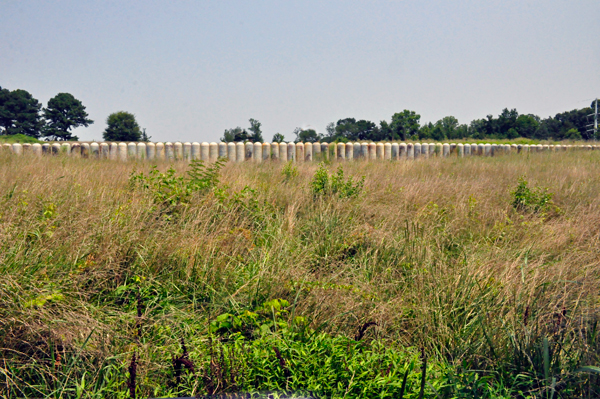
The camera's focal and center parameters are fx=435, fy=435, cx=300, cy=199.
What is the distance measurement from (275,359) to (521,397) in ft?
4.48

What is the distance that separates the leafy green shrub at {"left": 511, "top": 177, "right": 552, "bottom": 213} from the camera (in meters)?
6.38

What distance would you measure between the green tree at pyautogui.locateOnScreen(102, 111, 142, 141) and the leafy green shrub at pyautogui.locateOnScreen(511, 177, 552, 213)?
47252mm

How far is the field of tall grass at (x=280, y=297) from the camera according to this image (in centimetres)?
243

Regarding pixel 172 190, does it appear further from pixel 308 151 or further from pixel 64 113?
pixel 64 113

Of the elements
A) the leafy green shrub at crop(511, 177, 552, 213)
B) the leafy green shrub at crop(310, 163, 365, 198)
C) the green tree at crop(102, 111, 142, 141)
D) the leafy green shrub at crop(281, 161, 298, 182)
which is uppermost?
the green tree at crop(102, 111, 142, 141)

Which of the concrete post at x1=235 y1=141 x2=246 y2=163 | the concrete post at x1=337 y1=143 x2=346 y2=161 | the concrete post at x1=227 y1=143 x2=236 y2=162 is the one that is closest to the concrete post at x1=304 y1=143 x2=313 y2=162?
the concrete post at x1=337 y1=143 x2=346 y2=161

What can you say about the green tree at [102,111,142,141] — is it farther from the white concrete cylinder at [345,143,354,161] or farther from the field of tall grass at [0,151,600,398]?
the field of tall grass at [0,151,600,398]

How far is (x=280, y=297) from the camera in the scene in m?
3.50

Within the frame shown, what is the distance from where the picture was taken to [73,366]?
2496 millimetres

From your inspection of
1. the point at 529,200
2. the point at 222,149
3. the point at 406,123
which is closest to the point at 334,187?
the point at 529,200

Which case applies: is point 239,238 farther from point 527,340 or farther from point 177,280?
point 527,340

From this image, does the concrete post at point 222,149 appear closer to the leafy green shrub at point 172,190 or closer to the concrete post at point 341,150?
the concrete post at point 341,150

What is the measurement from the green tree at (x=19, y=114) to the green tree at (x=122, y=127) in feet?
37.6

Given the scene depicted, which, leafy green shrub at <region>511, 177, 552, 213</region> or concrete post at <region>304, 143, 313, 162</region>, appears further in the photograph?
concrete post at <region>304, 143, 313, 162</region>
